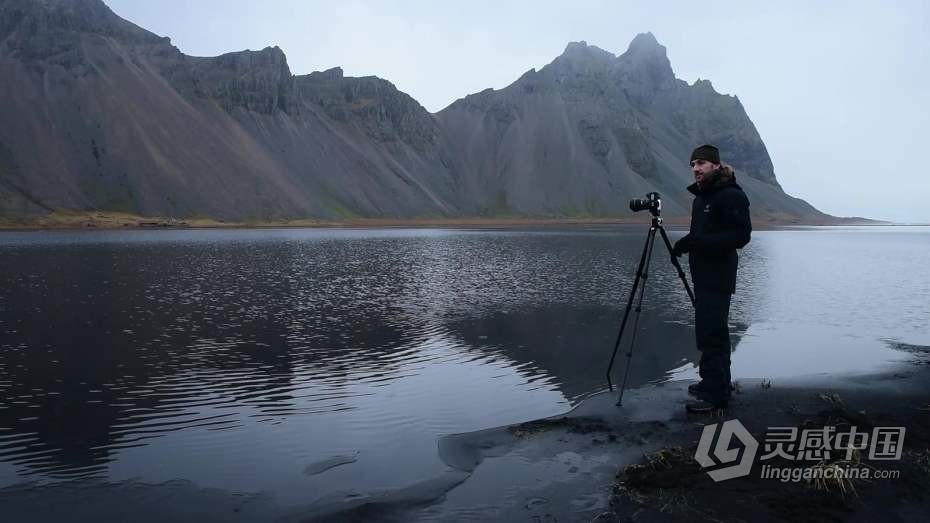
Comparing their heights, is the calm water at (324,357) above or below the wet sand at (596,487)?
below

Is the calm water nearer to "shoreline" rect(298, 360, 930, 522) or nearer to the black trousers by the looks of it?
"shoreline" rect(298, 360, 930, 522)

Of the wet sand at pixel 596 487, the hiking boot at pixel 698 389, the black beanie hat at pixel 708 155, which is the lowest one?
the wet sand at pixel 596 487

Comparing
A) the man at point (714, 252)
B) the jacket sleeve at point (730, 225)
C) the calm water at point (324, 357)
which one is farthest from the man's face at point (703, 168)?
the calm water at point (324, 357)

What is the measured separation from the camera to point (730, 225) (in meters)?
9.28

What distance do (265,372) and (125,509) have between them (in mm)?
7811

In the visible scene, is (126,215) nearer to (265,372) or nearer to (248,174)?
(248,174)

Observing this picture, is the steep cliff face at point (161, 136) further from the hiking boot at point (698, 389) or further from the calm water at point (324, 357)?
the hiking boot at point (698, 389)

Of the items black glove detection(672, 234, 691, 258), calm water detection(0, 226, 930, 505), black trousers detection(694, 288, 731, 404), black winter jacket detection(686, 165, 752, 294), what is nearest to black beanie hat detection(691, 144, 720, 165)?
black winter jacket detection(686, 165, 752, 294)

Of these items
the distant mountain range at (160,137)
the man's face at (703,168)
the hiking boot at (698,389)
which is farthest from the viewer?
the distant mountain range at (160,137)

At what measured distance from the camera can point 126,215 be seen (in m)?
116

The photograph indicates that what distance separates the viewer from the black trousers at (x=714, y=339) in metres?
9.54

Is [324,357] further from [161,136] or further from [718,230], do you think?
[161,136]

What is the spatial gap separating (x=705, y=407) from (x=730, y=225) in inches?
111

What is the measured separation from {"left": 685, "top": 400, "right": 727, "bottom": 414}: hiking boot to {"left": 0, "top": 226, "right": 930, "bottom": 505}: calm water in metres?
3.20
